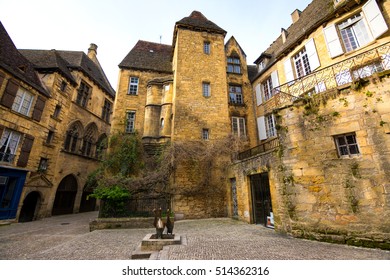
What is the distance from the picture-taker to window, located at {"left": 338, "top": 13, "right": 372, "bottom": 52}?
8.52 meters

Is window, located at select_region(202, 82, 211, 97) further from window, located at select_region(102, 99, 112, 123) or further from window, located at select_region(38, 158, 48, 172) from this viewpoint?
window, located at select_region(38, 158, 48, 172)

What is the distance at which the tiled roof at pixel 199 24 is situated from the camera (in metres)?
14.2

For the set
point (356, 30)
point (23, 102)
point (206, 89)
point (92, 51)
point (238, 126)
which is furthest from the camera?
point (92, 51)

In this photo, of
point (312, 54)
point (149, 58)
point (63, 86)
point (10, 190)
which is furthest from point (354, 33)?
point (10, 190)

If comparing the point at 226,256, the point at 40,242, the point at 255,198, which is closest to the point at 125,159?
the point at 40,242

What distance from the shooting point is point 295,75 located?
35.6ft

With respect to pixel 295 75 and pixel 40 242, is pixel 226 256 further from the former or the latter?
pixel 295 75

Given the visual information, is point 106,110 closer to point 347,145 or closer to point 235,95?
point 235,95

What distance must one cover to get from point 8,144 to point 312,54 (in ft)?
60.7

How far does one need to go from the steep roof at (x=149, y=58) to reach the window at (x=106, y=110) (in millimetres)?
6228

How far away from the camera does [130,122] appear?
14.3m

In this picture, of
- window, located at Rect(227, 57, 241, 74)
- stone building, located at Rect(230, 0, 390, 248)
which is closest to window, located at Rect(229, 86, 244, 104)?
window, located at Rect(227, 57, 241, 74)

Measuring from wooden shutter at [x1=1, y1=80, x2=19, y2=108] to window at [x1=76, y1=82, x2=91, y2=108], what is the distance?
521 centimetres

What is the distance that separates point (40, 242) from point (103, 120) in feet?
47.7
